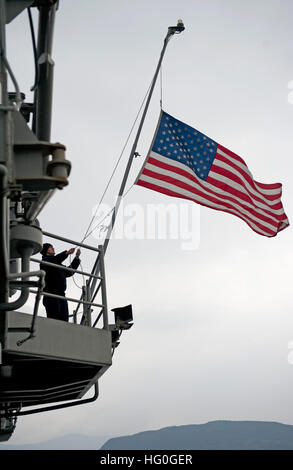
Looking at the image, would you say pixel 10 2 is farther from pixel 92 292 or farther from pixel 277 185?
pixel 277 185

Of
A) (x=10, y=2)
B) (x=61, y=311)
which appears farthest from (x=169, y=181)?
(x=10, y=2)

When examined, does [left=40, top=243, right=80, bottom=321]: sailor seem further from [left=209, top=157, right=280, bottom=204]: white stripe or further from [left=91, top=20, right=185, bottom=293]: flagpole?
[left=209, top=157, right=280, bottom=204]: white stripe

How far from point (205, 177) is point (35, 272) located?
28.4 ft

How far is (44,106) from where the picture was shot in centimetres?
493

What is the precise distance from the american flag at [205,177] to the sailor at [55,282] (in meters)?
2.93

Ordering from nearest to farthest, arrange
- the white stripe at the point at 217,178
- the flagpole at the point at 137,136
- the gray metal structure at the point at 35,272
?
1. the gray metal structure at the point at 35,272
2. the flagpole at the point at 137,136
3. the white stripe at the point at 217,178

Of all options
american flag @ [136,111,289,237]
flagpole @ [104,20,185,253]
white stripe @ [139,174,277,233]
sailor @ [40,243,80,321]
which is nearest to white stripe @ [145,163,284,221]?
american flag @ [136,111,289,237]

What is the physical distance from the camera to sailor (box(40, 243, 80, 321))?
9.55 meters

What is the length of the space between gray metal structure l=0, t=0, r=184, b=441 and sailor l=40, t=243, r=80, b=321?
0.39 meters

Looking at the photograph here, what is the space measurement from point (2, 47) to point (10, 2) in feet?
2.29

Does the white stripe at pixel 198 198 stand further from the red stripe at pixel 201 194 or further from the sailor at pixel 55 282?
the sailor at pixel 55 282

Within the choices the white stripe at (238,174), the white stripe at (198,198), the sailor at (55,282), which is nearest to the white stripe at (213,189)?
the white stripe at (198,198)

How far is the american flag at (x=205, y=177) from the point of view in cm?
1275

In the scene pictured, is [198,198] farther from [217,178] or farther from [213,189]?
[217,178]
